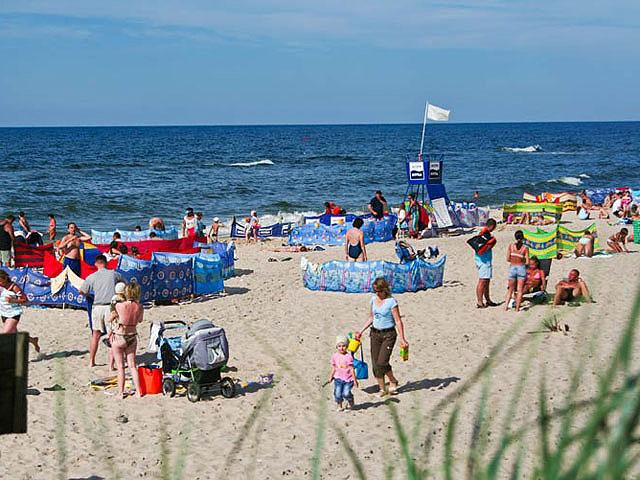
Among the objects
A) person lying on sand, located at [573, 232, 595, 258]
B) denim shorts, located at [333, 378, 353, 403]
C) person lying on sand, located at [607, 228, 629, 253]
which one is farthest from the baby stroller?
person lying on sand, located at [607, 228, 629, 253]

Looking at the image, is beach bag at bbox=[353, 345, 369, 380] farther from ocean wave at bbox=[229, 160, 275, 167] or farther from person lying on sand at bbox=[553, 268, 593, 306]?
ocean wave at bbox=[229, 160, 275, 167]

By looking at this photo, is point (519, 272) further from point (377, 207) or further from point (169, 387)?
point (377, 207)

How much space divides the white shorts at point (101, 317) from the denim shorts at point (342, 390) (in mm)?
2889

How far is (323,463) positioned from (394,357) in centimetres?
347

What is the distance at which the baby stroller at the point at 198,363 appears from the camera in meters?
8.62

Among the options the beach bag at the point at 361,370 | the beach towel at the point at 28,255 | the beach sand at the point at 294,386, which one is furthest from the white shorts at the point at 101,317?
the beach towel at the point at 28,255

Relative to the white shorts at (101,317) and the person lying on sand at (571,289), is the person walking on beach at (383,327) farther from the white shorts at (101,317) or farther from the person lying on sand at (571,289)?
the person lying on sand at (571,289)

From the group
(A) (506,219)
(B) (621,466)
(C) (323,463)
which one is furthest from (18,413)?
(A) (506,219)

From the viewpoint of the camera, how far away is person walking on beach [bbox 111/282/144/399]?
865 cm

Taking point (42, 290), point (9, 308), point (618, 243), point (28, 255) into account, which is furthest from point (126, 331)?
point (618, 243)

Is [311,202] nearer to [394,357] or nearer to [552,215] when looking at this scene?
[552,215]

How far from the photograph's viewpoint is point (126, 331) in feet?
28.7

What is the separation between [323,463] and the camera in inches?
275

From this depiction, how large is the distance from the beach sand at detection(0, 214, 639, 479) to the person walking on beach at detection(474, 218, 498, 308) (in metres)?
0.31
